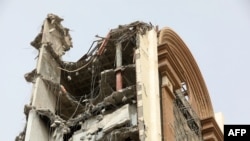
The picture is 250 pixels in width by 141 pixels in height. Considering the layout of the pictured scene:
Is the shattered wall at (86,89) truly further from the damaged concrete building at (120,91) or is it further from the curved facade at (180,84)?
the curved facade at (180,84)

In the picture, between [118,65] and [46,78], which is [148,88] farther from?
[46,78]

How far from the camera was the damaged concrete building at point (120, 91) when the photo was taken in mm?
22141

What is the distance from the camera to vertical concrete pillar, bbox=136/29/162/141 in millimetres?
20859

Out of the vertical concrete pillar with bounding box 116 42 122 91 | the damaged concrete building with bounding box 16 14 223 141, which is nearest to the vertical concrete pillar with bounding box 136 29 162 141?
the damaged concrete building with bounding box 16 14 223 141

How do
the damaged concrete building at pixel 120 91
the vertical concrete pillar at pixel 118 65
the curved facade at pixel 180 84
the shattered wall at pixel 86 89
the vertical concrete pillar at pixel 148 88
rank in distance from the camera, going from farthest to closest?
the vertical concrete pillar at pixel 118 65 < the curved facade at pixel 180 84 < the shattered wall at pixel 86 89 < the damaged concrete building at pixel 120 91 < the vertical concrete pillar at pixel 148 88

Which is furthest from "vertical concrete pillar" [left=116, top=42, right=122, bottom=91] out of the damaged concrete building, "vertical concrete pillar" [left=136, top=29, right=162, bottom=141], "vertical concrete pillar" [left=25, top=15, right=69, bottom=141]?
"vertical concrete pillar" [left=25, top=15, right=69, bottom=141]

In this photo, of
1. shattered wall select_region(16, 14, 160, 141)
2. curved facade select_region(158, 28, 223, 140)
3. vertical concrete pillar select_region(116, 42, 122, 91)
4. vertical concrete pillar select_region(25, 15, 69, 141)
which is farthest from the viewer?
vertical concrete pillar select_region(25, 15, 69, 141)

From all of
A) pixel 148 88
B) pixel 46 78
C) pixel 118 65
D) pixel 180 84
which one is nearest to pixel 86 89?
pixel 46 78

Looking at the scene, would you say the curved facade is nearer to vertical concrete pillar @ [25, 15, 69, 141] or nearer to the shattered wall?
the shattered wall

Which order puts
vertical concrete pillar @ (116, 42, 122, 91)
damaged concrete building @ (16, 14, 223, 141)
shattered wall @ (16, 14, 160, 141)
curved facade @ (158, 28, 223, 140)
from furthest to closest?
vertical concrete pillar @ (116, 42, 122, 91), curved facade @ (158, 28, 223, 140), shattered wall @ (16, 14, 160, 141), damaged concrete building @ (16, 14, 223, 141)

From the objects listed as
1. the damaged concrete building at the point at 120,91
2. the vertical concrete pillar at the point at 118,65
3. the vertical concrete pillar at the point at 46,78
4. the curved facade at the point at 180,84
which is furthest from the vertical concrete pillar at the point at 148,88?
the vertical concrete pillar at the point at 46,78

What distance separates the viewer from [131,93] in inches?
901

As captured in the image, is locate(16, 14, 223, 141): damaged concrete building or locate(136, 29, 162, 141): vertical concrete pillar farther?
locate(16, 14, 223, 141): damaged concrete building

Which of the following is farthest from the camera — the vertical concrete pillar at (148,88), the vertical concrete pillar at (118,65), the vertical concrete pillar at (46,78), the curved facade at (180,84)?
the vertical concrete pillar at (46,78)
